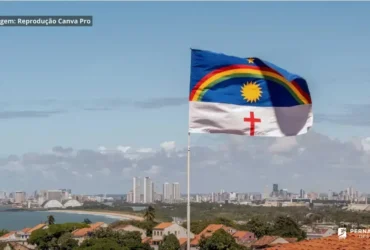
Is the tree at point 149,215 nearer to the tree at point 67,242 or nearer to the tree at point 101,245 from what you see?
the tree at point 67,242

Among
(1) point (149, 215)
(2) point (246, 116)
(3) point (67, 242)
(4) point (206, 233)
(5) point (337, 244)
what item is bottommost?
(3) point (67, 242)

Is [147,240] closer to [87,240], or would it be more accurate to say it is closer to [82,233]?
[82,233]

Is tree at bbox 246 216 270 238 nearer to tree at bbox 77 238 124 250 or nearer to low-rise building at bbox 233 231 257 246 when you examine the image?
low-rise building at bbox 233 231 257 246

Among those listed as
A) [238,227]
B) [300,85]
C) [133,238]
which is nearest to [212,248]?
[133,238]

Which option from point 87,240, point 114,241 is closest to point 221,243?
point 114,241

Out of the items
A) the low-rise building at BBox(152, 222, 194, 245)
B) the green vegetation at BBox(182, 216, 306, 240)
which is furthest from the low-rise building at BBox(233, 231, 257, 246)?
the low-rise building at BBox(152, 222, 194, 245)

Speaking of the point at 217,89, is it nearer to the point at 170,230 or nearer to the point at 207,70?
the point at 207,70
